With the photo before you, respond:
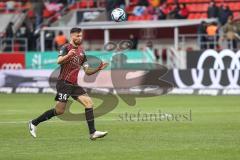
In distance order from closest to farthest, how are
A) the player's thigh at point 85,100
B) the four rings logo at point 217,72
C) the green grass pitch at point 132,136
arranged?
the green grass pitch at point 132,136, the player's thigh at point 85,100, the four rings logo at point 217,72

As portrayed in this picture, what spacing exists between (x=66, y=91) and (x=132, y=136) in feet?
5.27

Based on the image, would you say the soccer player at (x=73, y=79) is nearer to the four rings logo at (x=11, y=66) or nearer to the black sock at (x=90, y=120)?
the black sock at (x=90, y=120)

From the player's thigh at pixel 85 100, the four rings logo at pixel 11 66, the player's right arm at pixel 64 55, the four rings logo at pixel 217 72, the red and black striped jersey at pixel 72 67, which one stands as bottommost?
the four rings logo at pixel 11 66

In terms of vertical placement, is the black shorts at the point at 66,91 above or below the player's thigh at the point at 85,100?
above

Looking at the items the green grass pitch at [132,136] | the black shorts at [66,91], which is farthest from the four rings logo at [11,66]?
the black shorts at [66,91]

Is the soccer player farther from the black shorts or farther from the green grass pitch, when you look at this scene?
the green grass pitch

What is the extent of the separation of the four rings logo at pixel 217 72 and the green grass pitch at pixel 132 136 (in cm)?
630

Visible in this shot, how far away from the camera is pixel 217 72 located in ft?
105

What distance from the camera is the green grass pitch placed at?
43.6 feet

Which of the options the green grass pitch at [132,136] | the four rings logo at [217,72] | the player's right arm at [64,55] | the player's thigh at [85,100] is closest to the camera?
the green grass pitch at [132,136]

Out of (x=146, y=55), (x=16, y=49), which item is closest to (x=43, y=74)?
(x=146, y=55)

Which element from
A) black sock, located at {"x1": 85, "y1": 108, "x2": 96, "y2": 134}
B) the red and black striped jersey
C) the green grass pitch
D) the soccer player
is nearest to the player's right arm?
the soccer player

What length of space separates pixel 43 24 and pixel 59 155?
32025 millimetres

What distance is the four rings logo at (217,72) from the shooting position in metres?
31.6
